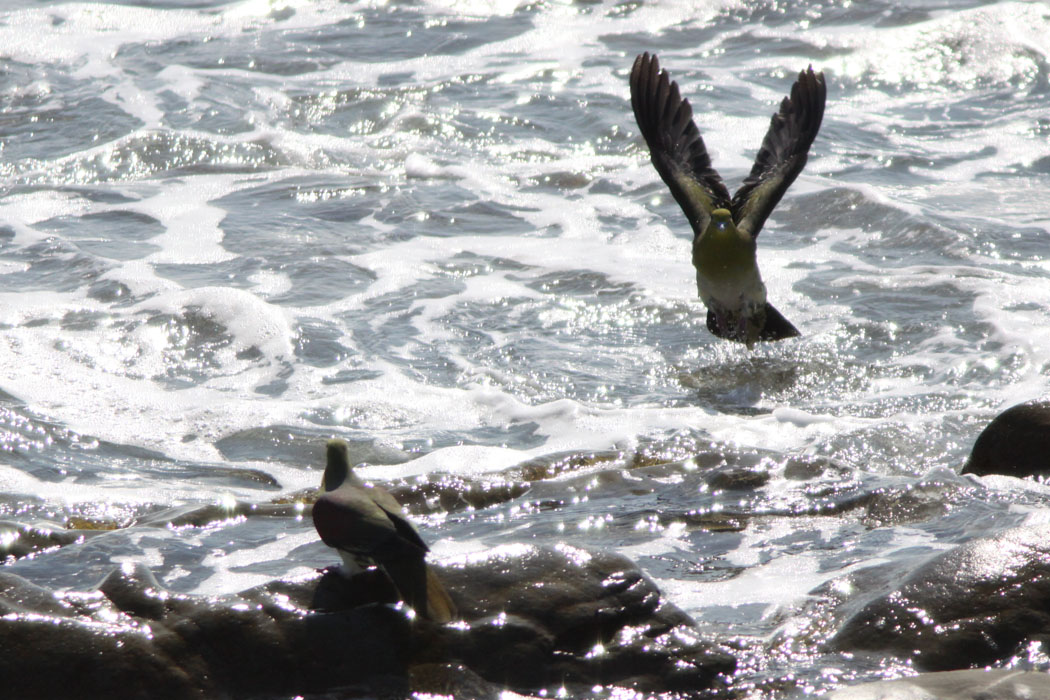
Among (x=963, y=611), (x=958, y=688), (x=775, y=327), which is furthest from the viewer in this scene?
(x=775, y=327)

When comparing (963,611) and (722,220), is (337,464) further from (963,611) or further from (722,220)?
(722,220)

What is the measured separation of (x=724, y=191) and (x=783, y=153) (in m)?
0.48

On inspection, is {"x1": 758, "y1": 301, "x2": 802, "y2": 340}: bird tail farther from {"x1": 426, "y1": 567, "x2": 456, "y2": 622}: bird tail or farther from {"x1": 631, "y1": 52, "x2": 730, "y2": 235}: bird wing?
{"x1": 426, "y1": 567, "x2": 456, "y2": 622}: bird tail

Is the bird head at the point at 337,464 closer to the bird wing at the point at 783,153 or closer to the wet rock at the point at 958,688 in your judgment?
the wet rock at the point at 958,688

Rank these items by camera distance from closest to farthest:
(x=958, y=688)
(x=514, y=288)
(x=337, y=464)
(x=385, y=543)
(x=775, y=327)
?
1. (x=958, y=688)
2. (x=385, y=543)
3. (x=337, y=464)
4. (x=775, y=327)
5. (x=514, y=288)

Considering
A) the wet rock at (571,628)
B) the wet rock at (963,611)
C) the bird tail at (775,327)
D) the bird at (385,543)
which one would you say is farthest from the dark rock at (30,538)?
the bird tail at (775,327)

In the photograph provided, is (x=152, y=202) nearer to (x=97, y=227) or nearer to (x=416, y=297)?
(x=97, y=227)

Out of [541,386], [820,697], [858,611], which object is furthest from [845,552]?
[541,386]

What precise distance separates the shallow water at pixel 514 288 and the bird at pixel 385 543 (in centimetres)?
96

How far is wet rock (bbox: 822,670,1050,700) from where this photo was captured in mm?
3176

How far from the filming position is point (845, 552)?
14.8 ft

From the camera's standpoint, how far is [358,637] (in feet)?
11.3

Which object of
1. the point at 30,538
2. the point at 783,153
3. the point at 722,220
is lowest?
the point at 30,538

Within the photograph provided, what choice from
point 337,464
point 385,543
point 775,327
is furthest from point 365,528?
point 775,327
